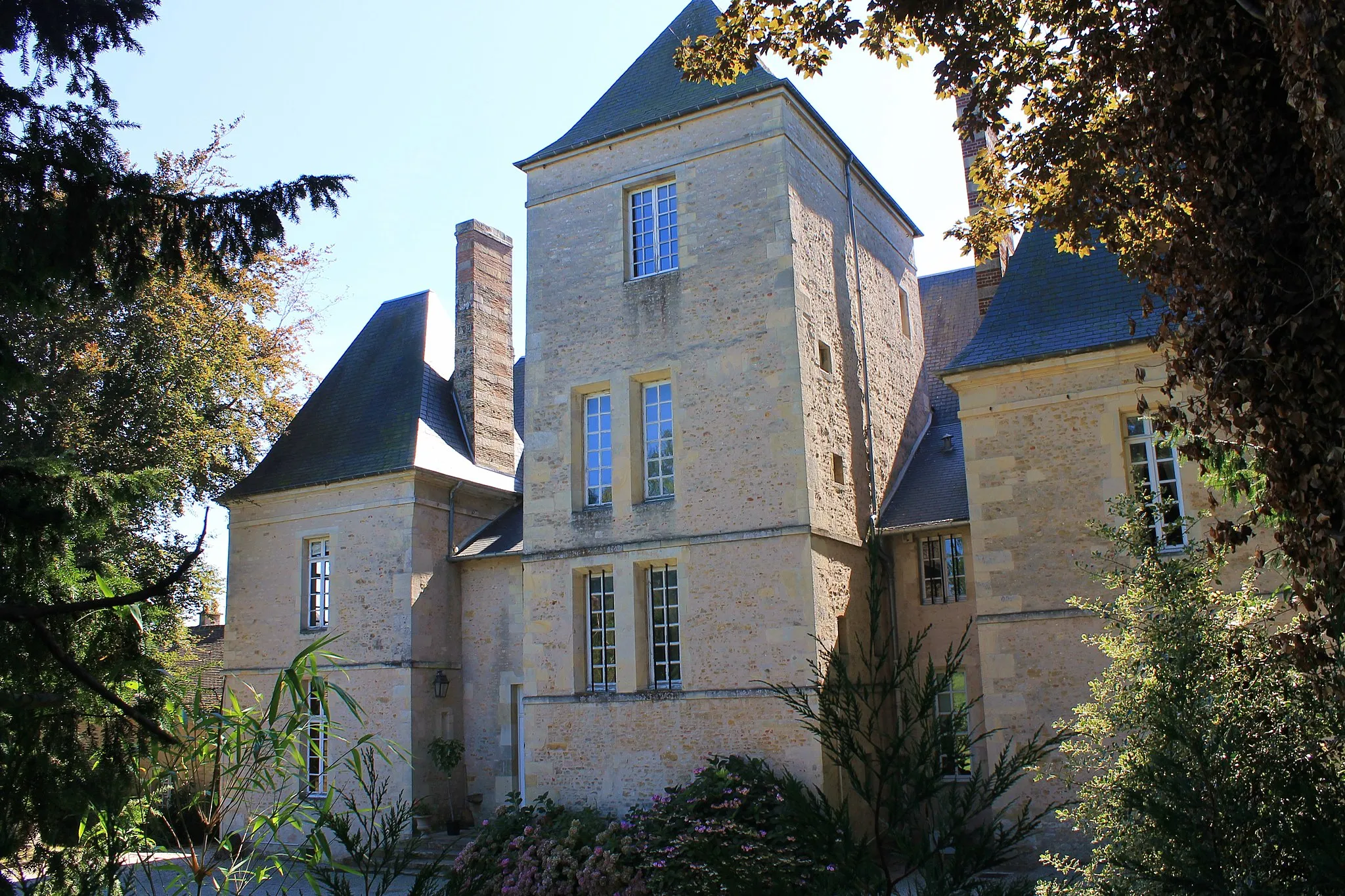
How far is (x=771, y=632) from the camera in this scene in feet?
39.3

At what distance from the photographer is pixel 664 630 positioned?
1294 centimetres

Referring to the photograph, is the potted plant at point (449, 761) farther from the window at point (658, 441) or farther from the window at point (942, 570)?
the window at point (942, 570)

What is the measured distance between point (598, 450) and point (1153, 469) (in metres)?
6.48

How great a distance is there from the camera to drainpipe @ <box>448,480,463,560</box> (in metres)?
16.3

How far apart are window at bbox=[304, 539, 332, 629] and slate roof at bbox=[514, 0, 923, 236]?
261 inches

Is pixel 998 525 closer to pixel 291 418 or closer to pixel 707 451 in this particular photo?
pixel 707 451

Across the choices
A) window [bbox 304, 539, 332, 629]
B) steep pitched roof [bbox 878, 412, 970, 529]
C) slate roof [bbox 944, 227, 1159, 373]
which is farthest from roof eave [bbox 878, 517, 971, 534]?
window [bbox 304, 539, 332, 629]

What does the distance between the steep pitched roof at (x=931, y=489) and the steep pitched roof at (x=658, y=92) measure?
5462 millimetres

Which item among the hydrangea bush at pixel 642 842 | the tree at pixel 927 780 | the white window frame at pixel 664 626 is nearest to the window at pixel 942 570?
the white window frame at pixel 664 626

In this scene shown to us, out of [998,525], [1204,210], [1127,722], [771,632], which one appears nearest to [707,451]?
[771,632]

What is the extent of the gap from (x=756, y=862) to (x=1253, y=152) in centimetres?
542

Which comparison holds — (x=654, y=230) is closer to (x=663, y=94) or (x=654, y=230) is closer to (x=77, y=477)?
(x=663, y=94)

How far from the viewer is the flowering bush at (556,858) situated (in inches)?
416

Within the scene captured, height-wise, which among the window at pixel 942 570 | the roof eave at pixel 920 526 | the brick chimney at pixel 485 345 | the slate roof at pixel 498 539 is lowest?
the window at pixel 942 570
